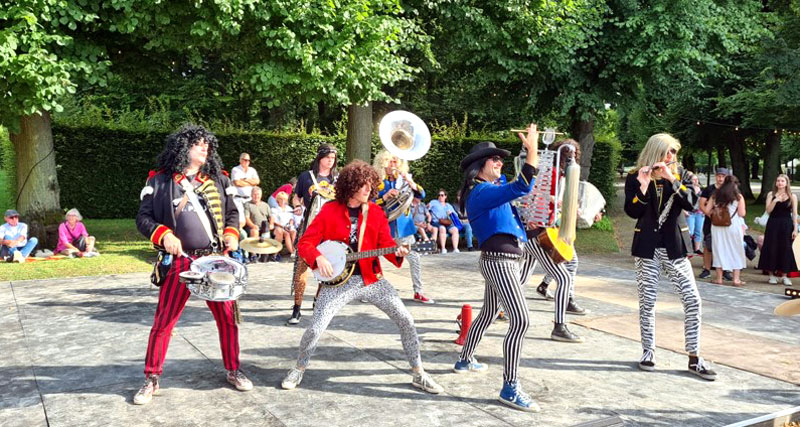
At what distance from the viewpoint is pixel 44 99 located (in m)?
10.7

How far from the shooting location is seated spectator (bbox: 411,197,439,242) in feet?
46.0

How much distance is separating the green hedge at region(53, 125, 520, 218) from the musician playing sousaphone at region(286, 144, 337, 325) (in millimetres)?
11618

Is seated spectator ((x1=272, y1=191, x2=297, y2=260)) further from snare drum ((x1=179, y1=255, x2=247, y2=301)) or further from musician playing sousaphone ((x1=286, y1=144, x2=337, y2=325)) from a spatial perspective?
snare drum ((x1=179, y1=255, x2=247, y2=301))

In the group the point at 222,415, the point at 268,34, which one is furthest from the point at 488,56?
the point at 222,415

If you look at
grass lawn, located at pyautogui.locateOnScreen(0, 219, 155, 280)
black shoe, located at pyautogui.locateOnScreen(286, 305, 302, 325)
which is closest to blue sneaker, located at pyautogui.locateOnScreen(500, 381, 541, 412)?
black shoe, located at pyautogui.locateOnScreen(286, 305, 302, 325)

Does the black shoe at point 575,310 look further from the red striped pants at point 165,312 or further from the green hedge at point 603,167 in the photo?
the green hedge at point 603,167

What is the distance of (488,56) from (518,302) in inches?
529

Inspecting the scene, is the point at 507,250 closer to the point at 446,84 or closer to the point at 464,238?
the point at 464,238

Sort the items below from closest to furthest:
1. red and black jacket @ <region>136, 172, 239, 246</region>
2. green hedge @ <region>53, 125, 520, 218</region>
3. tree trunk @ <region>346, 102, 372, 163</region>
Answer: red and black jacket @ <region>136, 172, 239, 246</region>, tree trunk @ <region>346, 102, 372, 163</region>, green hedge @ <region>53, 125, 520, 218</region>

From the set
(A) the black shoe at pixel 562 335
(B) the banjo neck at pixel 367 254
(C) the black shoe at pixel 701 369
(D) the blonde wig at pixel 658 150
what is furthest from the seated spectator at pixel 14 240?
(C) the black shoe at pixel 701 369

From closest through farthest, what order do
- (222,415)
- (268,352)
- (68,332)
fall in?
(222,415) < (268,352) < (68,332)

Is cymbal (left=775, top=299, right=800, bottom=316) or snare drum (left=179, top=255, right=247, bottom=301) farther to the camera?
snare drum (left=179, top=255, right=247, bottom=301)

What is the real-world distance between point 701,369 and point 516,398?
1.89m

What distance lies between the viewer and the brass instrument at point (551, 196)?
16.8 ft
